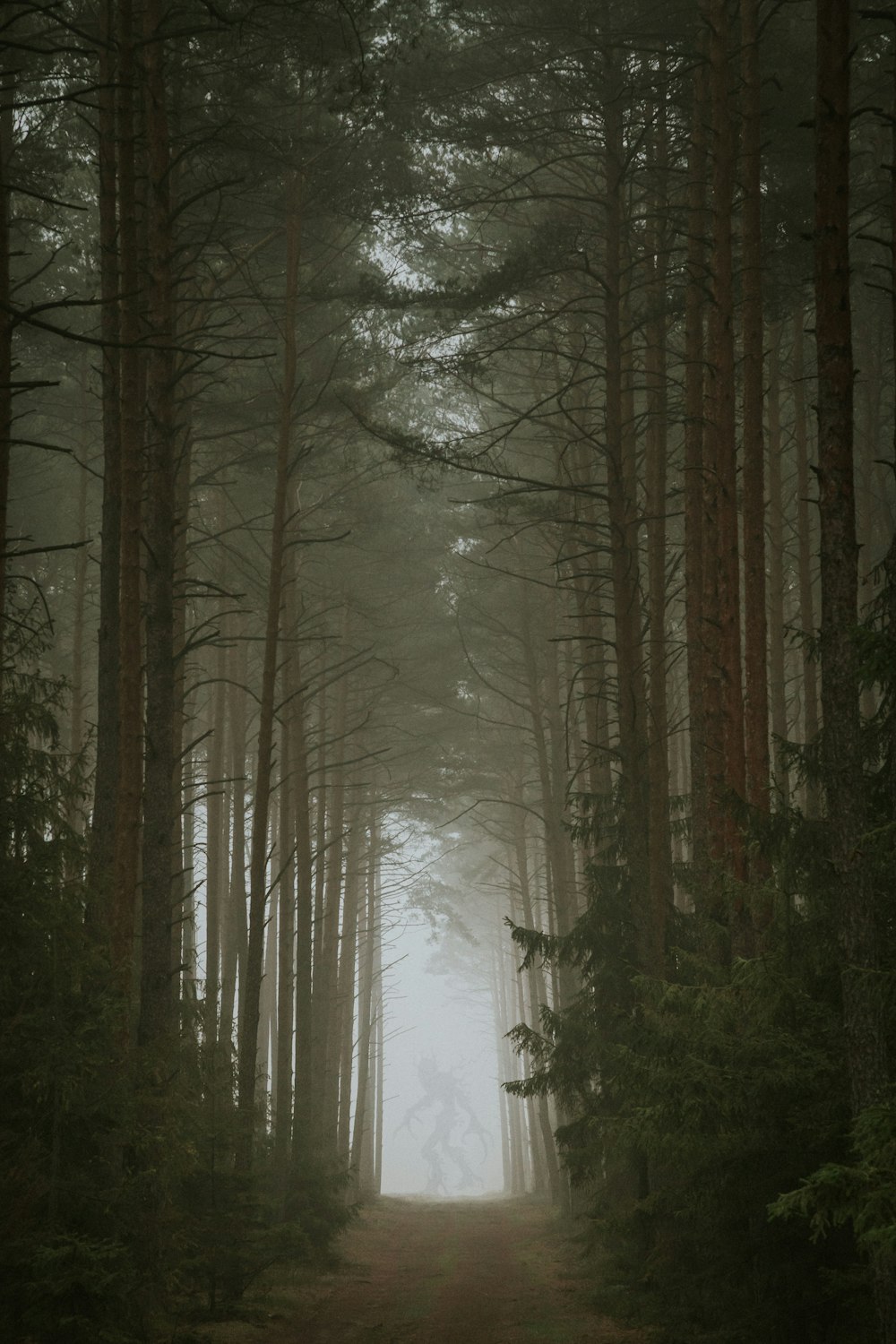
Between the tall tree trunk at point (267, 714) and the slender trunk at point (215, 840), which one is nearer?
the tall tree trunk at point (267, 714)

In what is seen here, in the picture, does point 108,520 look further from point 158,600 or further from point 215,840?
point 215,840

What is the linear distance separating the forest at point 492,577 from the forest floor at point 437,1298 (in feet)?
1.49

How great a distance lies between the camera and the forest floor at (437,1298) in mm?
9352

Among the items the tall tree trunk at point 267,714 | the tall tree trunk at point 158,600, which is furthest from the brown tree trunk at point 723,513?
the tall tree trunk at point 267,714

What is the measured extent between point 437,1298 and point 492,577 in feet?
44.1

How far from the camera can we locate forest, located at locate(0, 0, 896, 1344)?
21.9 feet

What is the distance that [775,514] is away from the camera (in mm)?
18750

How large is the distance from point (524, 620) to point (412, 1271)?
11.4 metres

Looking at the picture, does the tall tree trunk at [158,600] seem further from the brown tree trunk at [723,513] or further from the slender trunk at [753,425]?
the slender trunk at [753,425]

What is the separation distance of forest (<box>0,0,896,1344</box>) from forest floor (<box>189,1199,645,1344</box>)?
45 cm

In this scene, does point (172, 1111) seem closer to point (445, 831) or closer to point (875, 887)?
point (875, 887)

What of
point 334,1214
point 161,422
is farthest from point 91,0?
point 334,1214

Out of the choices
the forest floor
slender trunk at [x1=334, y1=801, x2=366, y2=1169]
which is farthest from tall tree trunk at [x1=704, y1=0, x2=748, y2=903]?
slender trunk at [x1=334, y1=801, x2=366, y2=1169]

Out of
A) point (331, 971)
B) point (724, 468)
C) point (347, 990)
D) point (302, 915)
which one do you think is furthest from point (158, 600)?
point (347, 990)
